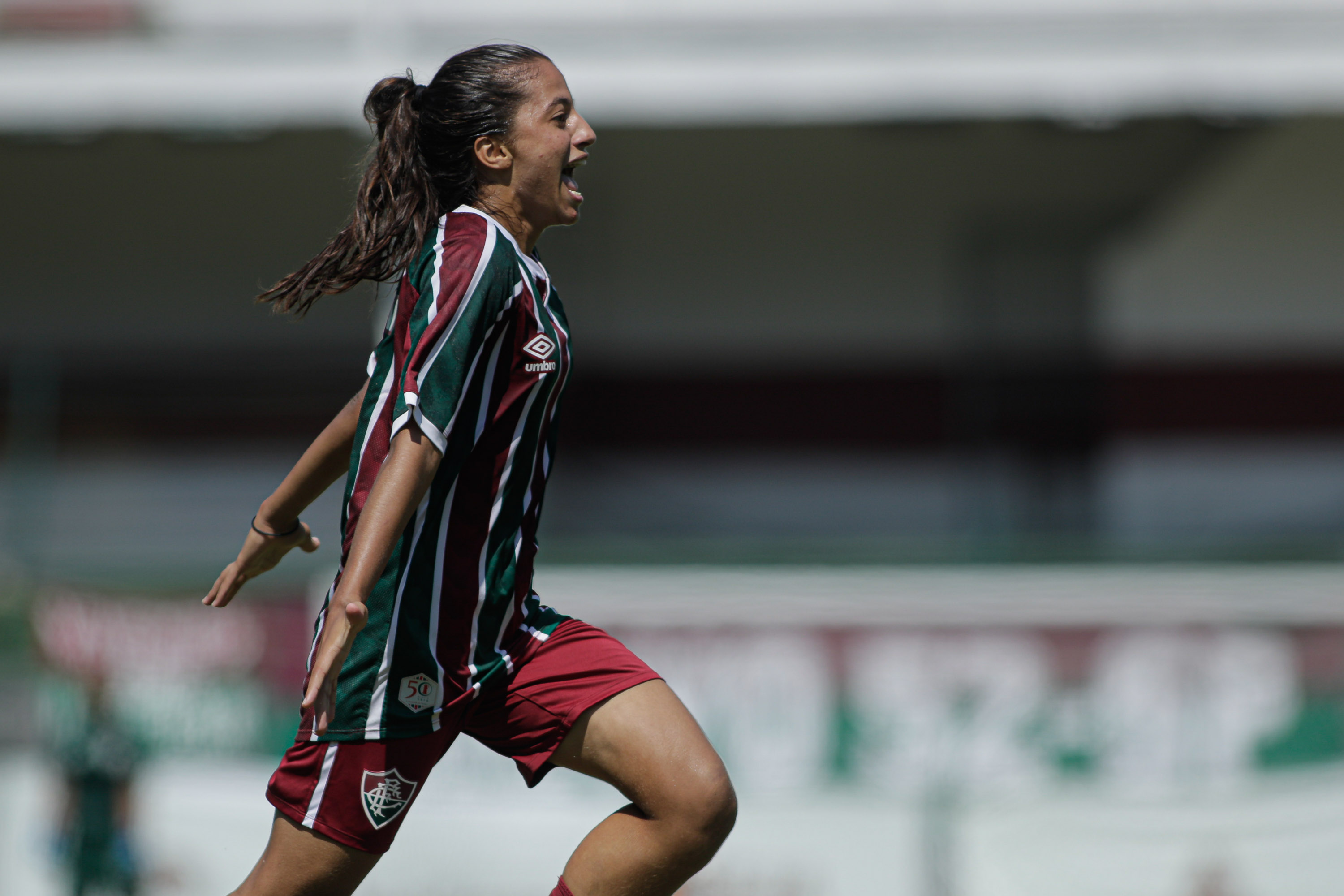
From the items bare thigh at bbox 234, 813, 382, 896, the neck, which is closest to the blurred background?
bare thigh at bbox 234, 813, 382, 896

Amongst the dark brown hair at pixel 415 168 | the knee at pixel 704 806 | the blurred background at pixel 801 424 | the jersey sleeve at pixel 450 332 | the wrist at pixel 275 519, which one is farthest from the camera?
the blurred background at pixel 801 424

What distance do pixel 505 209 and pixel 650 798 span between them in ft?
3.60

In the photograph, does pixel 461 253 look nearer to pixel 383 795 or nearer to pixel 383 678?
pixel 383 678

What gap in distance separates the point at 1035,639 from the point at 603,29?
4776 millimetres

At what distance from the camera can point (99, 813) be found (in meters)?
6.31

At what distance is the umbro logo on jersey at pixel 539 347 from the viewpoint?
2.54m

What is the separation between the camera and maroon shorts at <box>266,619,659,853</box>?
244cm

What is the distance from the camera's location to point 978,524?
35.5 ft

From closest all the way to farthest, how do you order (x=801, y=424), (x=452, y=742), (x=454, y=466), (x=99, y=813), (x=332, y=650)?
(x=332, y=650)
(x=454, y=466)
(x=452, y=742)
(x=99, y=813)
(x=801, y=424)

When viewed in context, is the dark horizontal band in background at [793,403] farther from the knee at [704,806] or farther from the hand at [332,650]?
the hand at [332,650]

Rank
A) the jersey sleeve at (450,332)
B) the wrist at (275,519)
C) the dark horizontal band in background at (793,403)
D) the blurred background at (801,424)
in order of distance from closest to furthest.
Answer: the jersey sleeve at (450,332), the wrist at (275,519), the blurred background at (801,424), the dark horizontal band in background at (793,403)

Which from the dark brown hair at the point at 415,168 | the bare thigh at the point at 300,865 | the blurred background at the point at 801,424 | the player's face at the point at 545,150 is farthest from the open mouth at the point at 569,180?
the blurred background at the point at 801,424

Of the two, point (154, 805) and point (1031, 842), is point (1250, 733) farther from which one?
point (154, 805)

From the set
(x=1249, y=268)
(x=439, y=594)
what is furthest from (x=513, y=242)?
(x=1249, y=268)
